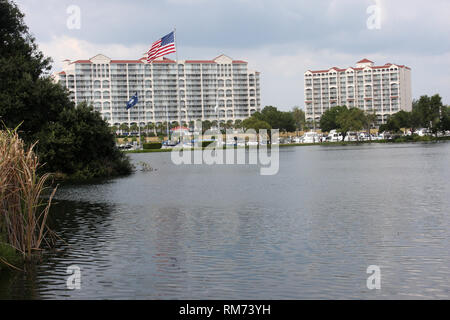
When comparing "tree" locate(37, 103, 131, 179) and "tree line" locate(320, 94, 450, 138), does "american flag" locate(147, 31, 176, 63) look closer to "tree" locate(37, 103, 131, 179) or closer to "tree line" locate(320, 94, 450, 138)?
"tree" locate(37, 103, 131, 179)

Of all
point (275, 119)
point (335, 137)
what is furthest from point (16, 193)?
point (335, 137)

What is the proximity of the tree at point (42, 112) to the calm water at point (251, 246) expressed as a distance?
45.5 feet

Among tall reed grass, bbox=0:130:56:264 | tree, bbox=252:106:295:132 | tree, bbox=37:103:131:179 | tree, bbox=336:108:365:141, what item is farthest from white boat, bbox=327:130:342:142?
tall reed grass, bbox=0:130:56:264

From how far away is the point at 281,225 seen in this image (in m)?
19.0

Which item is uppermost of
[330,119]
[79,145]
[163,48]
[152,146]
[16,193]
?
[163,48]

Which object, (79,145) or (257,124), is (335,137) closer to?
(257,124)

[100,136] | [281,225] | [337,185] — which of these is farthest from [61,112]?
[281,225]

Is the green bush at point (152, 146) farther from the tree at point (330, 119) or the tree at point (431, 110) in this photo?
the tree at point (330, 119)

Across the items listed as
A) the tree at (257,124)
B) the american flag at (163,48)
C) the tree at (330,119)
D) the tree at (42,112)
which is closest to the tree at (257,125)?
the tree at (257,124)

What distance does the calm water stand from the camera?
11500 mm

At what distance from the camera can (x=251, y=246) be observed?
15.6 metres

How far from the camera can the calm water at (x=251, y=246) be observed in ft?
37.7

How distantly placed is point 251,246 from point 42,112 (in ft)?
104
